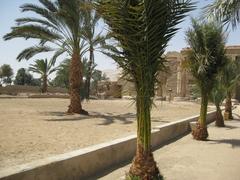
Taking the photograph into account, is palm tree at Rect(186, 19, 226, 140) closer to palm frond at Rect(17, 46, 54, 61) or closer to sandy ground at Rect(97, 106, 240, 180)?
sandy ground at Rect(97, 106, 240, 180)

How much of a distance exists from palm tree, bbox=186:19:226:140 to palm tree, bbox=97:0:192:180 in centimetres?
595

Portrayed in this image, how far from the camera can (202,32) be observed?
35.2 ft

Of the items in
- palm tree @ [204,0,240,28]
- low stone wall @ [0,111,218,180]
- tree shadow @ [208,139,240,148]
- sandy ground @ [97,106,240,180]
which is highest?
palm tree @ [204,0,240,28]

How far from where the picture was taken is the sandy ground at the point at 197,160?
6512mm

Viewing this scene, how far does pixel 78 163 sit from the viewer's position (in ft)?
19.2

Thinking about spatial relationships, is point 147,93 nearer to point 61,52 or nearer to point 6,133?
point 6,133

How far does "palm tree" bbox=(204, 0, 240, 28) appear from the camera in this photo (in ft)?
29.1

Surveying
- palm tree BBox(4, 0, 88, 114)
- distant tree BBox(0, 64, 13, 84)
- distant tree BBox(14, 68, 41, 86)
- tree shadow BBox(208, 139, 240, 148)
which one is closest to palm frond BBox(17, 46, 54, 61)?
palm tree BBox(4, 0, 88, 114)

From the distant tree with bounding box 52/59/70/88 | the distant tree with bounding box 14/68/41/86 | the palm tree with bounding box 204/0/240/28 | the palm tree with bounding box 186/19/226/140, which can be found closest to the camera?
the palm tree with bounding box 204/0/240/28

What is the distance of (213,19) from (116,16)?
5412 mm

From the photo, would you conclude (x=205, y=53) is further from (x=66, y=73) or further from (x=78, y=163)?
(x=66, y=73)

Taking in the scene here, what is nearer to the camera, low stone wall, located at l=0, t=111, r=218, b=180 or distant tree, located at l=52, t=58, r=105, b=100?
low stone wall, located at l=0, t=111, r=218, b=180

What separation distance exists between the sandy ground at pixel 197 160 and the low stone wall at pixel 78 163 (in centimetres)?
28

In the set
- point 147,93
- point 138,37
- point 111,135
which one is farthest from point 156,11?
point 111,135
